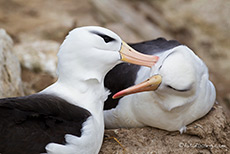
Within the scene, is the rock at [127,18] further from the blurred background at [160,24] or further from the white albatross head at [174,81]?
the white albatross head at [174,81]

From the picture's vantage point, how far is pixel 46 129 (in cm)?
349

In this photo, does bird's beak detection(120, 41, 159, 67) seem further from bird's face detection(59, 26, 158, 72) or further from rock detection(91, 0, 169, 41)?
rock detection(91, 0, 169, 41)

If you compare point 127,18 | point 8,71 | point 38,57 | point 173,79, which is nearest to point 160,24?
point 127,18

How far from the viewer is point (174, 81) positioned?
12.8ft

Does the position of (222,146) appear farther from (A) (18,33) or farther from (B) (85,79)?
(A) (18,33)

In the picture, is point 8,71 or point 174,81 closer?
point 174,81

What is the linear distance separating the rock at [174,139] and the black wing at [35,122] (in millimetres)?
680

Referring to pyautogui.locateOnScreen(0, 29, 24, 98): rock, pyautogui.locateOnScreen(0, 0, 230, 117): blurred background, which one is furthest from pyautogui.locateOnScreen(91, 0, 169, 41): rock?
pyautogui.locateOnScreen(0, 29, 24, 98): rock

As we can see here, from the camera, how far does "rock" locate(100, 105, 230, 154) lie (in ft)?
13.8

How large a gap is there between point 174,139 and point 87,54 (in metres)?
1.38

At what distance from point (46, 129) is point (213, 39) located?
7.03 metres

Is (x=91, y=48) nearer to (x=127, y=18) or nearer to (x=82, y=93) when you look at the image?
(x=82, y=93)

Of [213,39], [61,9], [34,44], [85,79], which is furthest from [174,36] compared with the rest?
[85,79]

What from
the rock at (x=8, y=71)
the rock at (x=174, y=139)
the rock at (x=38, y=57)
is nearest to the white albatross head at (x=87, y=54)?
the rock at (x=174, y=139)
